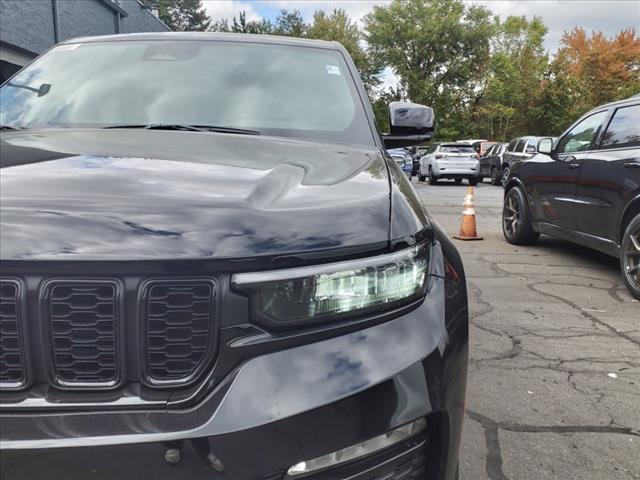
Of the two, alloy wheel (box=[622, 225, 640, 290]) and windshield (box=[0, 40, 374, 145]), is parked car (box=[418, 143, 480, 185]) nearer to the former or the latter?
alloy wheel (box=[622, 225, 640, 290])

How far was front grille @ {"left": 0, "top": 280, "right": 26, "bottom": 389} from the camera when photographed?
117 cm

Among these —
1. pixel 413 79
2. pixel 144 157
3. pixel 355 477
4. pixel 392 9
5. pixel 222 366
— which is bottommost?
pixel 355 477

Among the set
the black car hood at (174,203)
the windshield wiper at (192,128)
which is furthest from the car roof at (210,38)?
the black car hood at (174,203)

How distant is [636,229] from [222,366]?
4.48m

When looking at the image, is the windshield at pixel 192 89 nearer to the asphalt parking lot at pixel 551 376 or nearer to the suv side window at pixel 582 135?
the asphalt parking lot at pixel 551 376

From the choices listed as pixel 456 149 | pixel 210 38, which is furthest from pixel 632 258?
pixel 456 149

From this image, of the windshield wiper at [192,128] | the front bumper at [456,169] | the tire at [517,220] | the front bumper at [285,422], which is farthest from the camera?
the front bumper at [456,169]

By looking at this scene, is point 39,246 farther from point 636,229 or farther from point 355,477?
point 636,229

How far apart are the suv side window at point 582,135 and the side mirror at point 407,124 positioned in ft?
10.3

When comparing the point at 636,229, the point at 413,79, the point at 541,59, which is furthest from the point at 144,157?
the point at 541,59

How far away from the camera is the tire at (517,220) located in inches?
279

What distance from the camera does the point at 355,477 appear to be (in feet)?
4.13

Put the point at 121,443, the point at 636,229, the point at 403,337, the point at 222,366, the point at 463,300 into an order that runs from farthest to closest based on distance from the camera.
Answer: the point at 636,229 < the point at 463,300 < the point at 403,337 < the point at 222,366 < the point at 121,443

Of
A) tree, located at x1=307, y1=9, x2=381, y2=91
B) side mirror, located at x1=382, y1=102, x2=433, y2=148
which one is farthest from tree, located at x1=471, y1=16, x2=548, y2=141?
side mirror, located at x1=382, y1=102, x2=433, y2=148
